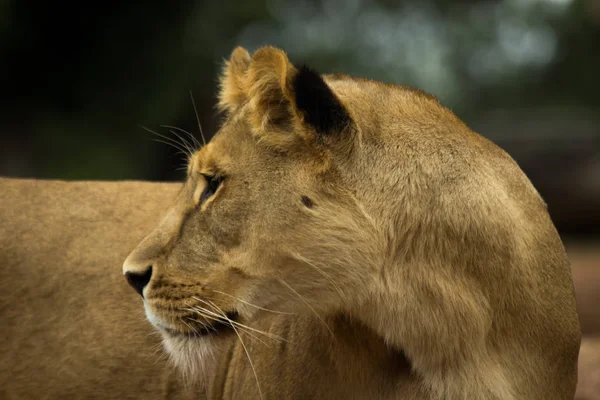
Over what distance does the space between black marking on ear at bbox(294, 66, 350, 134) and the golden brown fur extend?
1.22 m

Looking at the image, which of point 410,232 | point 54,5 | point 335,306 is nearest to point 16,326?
point 335,306

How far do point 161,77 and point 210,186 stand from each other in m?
10.5

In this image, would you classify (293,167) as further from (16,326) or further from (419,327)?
(16,326)

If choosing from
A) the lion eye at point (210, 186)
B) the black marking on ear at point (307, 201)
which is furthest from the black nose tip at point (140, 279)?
the black marking on ear at point (307, 201)

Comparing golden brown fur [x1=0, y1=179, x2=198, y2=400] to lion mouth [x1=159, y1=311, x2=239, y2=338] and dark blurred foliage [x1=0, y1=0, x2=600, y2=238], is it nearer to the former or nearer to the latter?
lion mouth [x1=159, y1=311, x2=239, y2=338]

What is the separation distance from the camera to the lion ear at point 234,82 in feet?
10.9

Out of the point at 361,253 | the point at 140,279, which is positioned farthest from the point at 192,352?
the point at 361,253

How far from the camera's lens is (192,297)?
298cm

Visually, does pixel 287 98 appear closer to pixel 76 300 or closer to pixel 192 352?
pixel 192 352

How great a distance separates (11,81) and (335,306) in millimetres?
11249

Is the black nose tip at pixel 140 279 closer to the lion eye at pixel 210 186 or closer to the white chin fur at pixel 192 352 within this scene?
the white chin fur at pixel 192 352

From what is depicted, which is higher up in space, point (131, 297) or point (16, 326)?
point (131, 297)

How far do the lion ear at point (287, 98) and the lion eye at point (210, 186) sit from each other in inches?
8.6

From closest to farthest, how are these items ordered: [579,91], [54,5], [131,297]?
1. [131,297]
2. [54,5]
3. [579,91]
